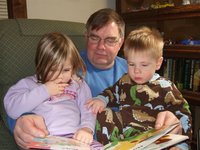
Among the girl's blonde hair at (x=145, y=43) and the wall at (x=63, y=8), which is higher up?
the wall at (x=63, y=8)

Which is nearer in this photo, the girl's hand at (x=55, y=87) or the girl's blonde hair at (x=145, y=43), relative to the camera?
the girl's hand at (x=55, y=87)

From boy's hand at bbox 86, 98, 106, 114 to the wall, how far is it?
3.99 feet

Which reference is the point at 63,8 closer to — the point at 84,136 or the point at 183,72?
the point at 183,72

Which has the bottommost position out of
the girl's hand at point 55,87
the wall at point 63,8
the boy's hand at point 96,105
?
the boy's hand at point 96,105

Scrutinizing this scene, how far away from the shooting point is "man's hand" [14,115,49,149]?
3.38 ft

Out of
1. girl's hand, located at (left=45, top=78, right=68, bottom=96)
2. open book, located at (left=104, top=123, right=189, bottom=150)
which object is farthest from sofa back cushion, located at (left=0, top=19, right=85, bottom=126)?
open book, located at (left=104, top=123, right=189, bottom=150)

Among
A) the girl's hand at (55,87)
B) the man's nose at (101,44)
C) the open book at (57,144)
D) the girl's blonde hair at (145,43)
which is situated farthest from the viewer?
the man's nose at (101,44)

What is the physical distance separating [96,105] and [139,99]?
204 millimetres

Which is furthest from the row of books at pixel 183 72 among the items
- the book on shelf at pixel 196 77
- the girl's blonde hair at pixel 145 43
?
the girl's blonde hair at pixel 145 43

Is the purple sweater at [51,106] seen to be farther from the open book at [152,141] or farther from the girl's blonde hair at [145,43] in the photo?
the girl's blonde hair at [145,43]

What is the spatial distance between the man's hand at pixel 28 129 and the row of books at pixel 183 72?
4.73 ft

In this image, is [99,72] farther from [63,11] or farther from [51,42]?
[63,11]

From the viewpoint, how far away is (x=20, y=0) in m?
2.05

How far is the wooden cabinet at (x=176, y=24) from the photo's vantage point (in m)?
2.02
